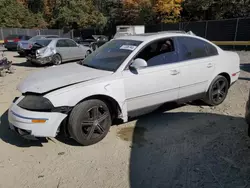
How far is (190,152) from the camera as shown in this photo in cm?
357

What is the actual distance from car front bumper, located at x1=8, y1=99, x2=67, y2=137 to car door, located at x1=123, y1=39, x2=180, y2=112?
1184 millimetres

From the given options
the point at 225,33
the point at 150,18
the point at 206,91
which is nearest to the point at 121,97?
the point at 206,91

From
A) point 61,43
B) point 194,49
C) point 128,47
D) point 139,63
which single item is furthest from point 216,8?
point 139,63

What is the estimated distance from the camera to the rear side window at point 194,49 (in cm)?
465

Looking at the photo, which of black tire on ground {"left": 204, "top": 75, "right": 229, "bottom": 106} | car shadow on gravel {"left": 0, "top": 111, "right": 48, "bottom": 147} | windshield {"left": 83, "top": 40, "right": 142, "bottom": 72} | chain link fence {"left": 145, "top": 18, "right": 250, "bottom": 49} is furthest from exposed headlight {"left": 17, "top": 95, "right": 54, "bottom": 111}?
chain link fence {"left": 145, "top": 18, "right": 250, "bottom": 49}

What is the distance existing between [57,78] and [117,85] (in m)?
0.93

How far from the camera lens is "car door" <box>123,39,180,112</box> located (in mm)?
3986

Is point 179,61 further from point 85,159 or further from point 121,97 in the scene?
point 85,159

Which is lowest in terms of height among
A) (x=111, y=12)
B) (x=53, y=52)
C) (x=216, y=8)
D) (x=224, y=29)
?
(x=53, y=52)

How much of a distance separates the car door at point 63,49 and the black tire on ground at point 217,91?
920 cm

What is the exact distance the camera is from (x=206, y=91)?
510 centimetres

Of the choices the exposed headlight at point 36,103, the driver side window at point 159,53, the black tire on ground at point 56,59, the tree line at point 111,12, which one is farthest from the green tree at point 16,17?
the exposed headlight at point 36,103

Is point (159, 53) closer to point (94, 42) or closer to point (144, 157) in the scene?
point (144, 157)

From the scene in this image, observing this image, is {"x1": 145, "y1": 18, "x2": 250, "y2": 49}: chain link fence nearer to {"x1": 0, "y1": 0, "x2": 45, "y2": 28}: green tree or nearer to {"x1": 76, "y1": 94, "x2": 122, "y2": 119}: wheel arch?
{"x1": 76, "y1": 94, "x2": 122, "y2": 119}: wheel arch
